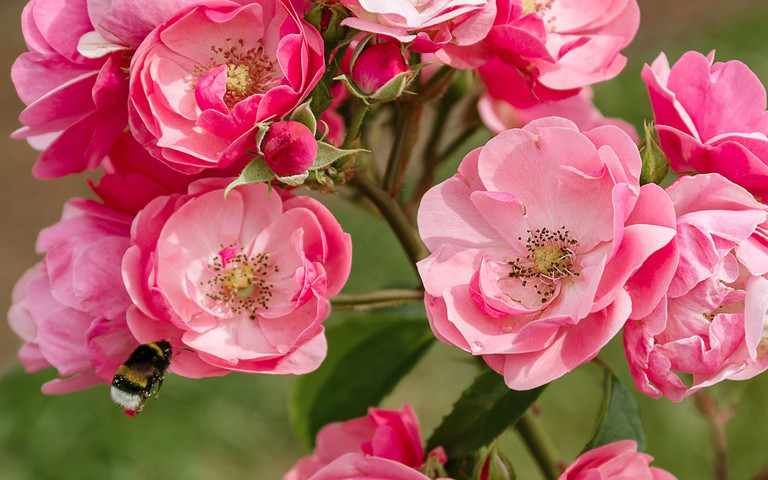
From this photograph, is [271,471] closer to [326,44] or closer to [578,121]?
[578,121]

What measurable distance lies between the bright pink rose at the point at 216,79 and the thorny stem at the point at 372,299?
198mm

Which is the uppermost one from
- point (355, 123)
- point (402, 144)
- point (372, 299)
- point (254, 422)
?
point (355, 123)

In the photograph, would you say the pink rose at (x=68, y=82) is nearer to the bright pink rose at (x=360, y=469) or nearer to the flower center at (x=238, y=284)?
the flower center at (x=238, y=284)

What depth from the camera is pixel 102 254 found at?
70 centimetres

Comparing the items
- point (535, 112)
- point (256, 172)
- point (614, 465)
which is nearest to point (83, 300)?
point (256, 172)

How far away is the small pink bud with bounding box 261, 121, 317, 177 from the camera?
23.9 inches

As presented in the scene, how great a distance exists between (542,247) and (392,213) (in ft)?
0.51

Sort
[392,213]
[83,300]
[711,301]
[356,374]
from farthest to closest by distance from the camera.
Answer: [356,374] → [392,213] → [83,300] → [711,301]

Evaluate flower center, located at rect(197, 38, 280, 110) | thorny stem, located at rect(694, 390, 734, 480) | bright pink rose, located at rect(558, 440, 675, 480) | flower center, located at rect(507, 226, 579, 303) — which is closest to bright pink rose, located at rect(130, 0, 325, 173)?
flower center, located at rect(197, 38, 280, 110)

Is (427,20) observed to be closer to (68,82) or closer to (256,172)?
(256,172)

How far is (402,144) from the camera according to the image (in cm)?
84

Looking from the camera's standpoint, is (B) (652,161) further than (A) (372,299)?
No

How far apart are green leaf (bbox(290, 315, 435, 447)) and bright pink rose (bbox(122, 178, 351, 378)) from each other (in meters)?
0.23

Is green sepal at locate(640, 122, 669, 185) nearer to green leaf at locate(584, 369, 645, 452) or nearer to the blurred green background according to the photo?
green leaf at locate(584, 369, 645, 452)
